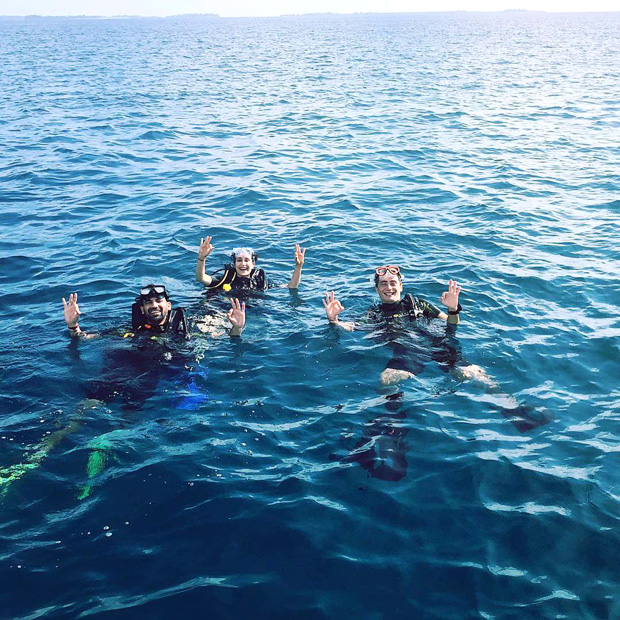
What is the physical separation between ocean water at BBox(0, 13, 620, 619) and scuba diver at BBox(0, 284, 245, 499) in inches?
3.4

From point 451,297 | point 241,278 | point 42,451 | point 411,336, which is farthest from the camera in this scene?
point 241,278

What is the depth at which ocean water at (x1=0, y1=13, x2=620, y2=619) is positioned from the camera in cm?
632

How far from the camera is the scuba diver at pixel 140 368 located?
26.8ft

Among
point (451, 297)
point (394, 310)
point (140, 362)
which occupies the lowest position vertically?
point (140, 362)

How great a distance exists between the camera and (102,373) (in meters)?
9.83

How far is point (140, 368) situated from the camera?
9820 millimetres

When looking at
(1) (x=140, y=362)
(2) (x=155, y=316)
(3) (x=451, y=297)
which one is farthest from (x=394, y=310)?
(1) (x=140, y=362)

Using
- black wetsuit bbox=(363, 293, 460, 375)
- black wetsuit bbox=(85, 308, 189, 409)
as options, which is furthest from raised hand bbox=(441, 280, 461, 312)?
black wetsuit bbox=(85, 308, 189, 409)

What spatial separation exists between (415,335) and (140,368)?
4580mm

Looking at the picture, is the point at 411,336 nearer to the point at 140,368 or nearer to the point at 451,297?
the point at 451,297

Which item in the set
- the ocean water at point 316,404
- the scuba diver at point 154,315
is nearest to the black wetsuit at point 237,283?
the ocean water at point 316,404

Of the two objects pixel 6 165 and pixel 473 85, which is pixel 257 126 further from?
pixel 473 85

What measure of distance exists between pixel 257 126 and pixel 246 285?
61.6ft

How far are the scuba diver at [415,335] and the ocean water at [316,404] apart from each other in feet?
0.57
